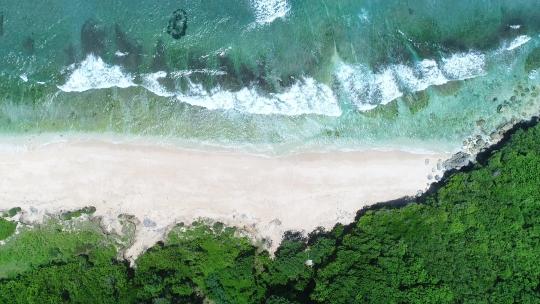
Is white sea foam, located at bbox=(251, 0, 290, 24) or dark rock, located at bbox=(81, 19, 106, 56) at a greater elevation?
white sea foam, located at bbox=(251, 0, 290, 24)

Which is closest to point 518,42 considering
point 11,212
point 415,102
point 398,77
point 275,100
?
point 415,102

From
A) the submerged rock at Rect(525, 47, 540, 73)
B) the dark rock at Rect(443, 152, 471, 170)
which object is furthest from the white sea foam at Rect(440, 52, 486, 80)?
the dark rock at Rect(443, 152, 471, 170)

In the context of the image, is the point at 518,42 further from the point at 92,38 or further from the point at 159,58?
the point at 92,38

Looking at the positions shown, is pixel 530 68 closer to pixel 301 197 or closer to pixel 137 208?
pixel 301 197

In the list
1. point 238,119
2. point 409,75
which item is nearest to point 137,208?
point 238,119

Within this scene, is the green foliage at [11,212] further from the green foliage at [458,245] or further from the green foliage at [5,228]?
the green foliage at [458,245]

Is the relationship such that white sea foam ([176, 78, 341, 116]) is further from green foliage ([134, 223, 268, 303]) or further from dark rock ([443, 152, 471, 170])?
green foliage ([134, 223, 268, 303])
